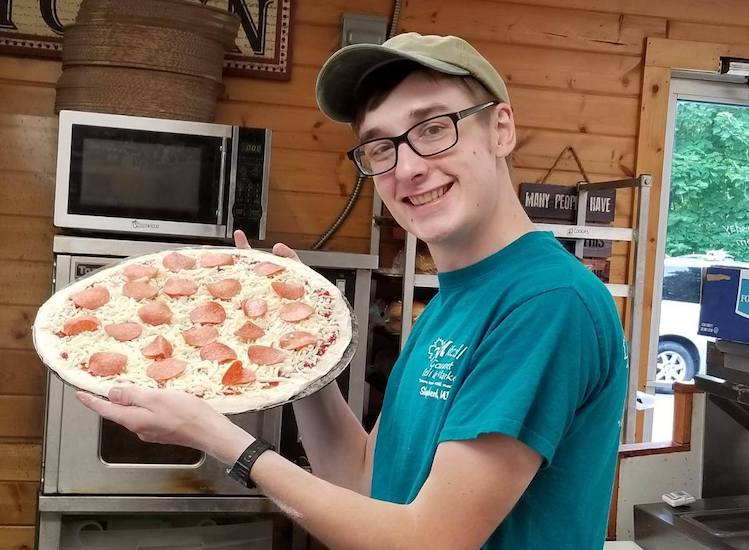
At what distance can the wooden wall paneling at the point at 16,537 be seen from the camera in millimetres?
2654

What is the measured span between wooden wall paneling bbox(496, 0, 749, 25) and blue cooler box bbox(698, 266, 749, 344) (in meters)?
1.42

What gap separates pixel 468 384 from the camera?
0.93 meters

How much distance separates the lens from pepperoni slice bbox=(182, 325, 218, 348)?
4.87 ft

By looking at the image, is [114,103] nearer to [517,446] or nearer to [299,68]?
[299,68]

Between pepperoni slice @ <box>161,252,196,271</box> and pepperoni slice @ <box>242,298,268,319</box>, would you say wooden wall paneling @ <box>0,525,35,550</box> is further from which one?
pepperoni slice @ <box>242,298,268,319</box>

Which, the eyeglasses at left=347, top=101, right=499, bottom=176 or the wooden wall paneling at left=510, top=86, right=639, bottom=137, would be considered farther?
the wooden wall paneling at left=510, top=86, right=639, bottom=137

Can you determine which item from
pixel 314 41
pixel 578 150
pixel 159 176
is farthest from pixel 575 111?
pixel 159 176

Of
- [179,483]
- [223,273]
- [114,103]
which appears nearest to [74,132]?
[114,103]

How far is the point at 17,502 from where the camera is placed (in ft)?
8.74

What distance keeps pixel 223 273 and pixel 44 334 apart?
0.40 metres

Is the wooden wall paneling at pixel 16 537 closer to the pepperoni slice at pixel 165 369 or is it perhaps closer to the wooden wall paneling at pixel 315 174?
the wooden wall paneling at pixel 315 174

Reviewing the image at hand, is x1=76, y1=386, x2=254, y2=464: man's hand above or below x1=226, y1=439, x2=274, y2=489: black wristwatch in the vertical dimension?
above

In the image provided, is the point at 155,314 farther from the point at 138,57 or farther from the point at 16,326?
the point at 16,326

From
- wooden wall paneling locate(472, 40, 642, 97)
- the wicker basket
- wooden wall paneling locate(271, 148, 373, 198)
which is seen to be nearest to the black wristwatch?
the wicker basket
